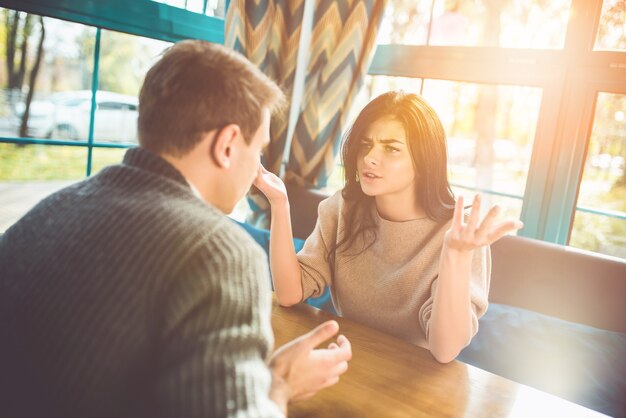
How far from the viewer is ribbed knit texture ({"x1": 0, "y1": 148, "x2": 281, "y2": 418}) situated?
534mm

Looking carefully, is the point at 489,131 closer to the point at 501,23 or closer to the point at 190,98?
the point at 501,23

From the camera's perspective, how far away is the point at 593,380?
139 cm

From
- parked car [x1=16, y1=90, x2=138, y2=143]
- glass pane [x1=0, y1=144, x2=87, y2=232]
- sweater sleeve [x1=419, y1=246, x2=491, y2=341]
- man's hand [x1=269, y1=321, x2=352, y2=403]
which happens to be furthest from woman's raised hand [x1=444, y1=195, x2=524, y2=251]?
glass pane [x1=0, y1=144, x2=87, y2=232]

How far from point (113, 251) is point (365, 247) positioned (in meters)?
1.03

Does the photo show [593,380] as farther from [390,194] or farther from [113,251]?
[113,251]

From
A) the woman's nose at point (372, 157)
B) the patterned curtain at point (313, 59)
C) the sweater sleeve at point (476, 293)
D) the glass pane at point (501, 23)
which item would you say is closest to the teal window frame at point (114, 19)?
the patterned curtain at point (313, 59)

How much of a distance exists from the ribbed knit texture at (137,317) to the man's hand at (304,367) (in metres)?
0.14

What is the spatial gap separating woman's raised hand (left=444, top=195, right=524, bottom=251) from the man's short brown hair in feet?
1.67

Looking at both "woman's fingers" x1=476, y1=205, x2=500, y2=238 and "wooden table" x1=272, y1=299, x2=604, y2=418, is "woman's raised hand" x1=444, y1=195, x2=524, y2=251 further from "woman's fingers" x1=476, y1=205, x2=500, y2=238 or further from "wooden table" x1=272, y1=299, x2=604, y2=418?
"wooden table" x1=272, y1=299, x2=604, y2=418

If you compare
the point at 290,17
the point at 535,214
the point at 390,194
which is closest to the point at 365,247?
the point at 390,194

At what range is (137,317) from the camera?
0.56 metres

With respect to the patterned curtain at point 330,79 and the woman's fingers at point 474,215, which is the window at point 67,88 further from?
the woman's fingers at point 474,215

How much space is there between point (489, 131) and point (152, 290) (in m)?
1.98

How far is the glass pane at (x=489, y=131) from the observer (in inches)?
81.6
